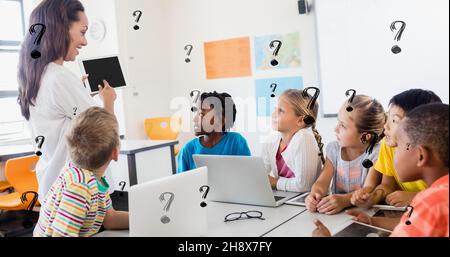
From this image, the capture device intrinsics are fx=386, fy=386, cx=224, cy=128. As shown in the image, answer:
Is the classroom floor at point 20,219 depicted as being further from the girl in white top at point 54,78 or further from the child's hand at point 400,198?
the child's hand at point 400,198

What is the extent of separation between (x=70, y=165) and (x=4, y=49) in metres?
0.47

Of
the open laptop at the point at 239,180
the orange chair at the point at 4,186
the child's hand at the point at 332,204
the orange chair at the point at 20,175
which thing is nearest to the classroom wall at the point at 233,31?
the open laptop at the point at 239,180

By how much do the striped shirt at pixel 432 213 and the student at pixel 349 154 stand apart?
0.43m

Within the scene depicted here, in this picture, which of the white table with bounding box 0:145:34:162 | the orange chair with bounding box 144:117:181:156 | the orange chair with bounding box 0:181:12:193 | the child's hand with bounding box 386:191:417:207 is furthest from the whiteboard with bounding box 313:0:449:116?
the orange chair with bounding box 0:181:12:193

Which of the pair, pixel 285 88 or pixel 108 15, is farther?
pixel 108 15

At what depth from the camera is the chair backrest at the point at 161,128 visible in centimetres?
180

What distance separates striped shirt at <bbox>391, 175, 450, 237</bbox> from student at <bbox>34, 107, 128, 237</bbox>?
0.74 metres

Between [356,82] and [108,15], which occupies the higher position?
[108,15]

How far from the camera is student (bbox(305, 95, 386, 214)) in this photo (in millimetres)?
1131

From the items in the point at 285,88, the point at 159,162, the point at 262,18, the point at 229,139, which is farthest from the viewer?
the point at 159,162
